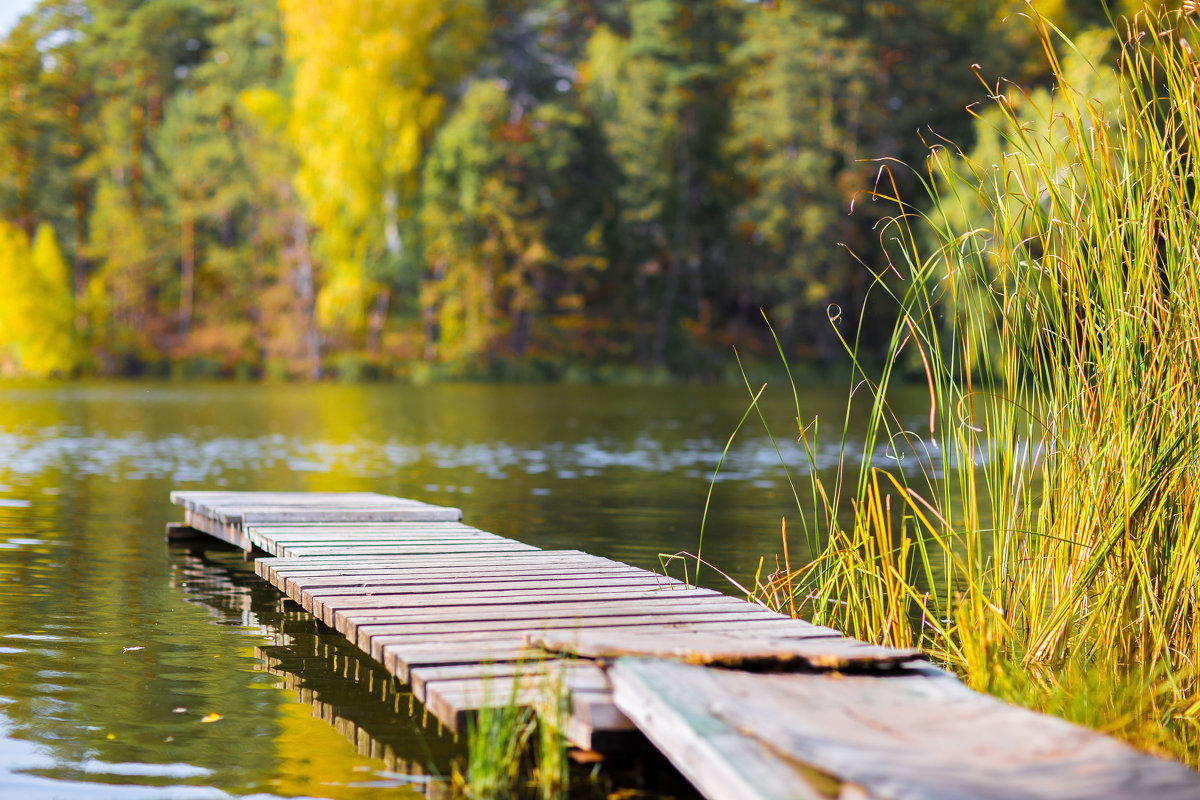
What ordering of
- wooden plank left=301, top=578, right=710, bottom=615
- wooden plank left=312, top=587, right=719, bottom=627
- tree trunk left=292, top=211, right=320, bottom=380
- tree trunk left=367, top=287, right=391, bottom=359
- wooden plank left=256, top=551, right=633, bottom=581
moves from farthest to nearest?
tree trunk left=292, top=211, right=320, bottom=380 < tree trunk left=367, top=287, right=391, bottom=359 < wooden plank left=256, top=551, right=633, bottom=581 < wooden plank left=301, top=578, right=710, bottom=615 < wooden plank left=312, top=587, right=719, bottom=627

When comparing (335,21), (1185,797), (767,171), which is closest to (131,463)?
(1185,797)

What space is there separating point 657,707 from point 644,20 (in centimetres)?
4228

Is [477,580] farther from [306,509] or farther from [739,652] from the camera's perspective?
[306,509]

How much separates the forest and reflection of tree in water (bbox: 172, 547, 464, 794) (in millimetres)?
29020

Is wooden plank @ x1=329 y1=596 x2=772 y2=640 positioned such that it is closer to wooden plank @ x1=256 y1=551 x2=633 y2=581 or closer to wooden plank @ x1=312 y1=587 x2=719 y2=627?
wooden plank @ x1=312 y1=587 x2=719 y2=627

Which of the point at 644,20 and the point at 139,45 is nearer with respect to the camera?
the point at 644,20

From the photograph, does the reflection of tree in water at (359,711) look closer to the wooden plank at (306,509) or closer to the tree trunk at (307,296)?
the wooden plank at (306,509)

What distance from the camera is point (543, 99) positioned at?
44219 mm

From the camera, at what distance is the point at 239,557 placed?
809 cm

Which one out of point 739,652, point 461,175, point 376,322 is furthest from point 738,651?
point 376,322

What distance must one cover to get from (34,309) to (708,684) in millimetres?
37840

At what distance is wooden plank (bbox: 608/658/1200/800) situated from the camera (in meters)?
2.51

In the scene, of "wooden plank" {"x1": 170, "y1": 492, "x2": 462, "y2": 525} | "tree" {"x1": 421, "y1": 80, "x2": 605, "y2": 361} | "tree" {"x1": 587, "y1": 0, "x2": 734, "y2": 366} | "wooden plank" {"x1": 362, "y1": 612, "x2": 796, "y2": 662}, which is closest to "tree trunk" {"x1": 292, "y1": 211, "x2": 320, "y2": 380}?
"tree" {"x1": 421, "y1": 80, "x2": 605, "y2": 361}

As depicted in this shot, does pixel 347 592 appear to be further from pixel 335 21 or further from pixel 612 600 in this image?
pixel 335 21
